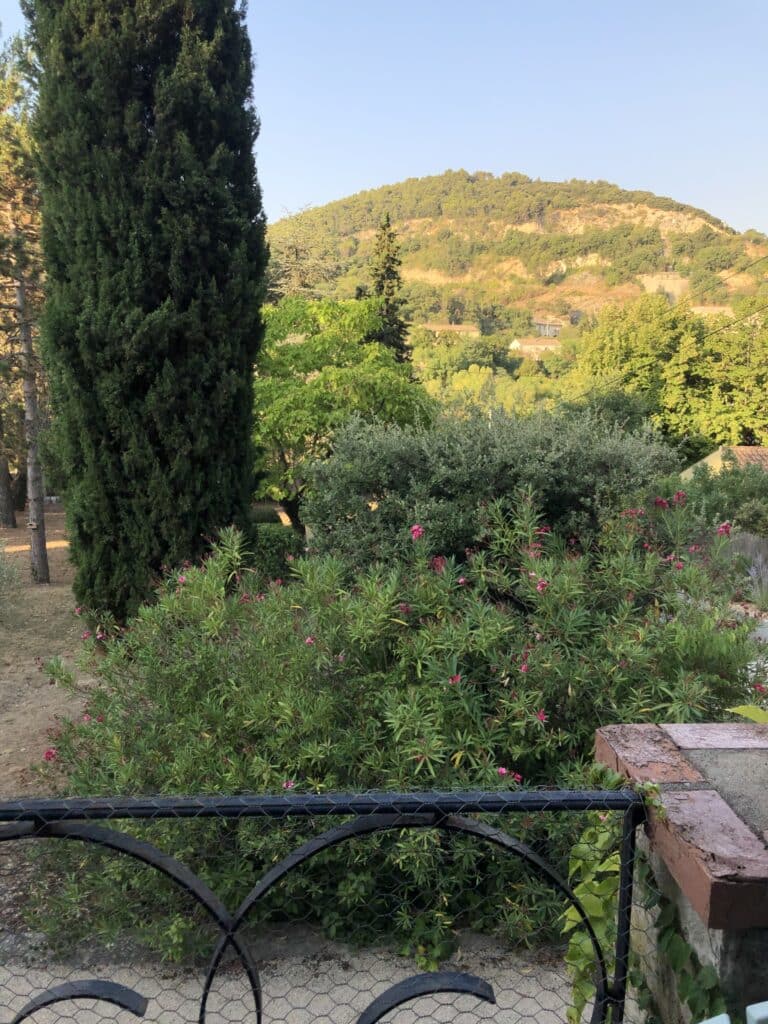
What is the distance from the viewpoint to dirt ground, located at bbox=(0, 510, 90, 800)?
4539mm

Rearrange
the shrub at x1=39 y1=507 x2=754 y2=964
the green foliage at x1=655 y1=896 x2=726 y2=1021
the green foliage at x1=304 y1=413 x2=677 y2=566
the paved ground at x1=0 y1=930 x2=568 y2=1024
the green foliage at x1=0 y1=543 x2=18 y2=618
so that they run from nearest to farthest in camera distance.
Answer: the green foliage at x1=655 y1=896 x2=726 y2=1021 → the paved ground at x1=0 y1=930 x2=568 y2=1024 → the shrub at x1=39 y1=507 x2=754 y2=964 → the green foliage at x1=304 y1=413 x2=677 y2=566 → the green foliage at x1=0 y1=543 x2=18 y2=618

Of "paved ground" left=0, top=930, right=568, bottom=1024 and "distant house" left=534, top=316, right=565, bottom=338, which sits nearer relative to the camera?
"paved ground" left=0, top=930, right=568, bottom=1024

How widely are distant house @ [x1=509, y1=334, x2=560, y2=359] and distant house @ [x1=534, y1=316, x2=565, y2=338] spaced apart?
114 inches

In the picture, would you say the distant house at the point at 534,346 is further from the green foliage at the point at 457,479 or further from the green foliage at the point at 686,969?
the green foliage at the point at 686,969

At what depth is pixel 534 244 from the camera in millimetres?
121250

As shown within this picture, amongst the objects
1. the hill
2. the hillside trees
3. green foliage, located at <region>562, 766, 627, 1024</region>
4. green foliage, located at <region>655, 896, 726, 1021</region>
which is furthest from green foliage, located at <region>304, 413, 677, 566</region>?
the hill

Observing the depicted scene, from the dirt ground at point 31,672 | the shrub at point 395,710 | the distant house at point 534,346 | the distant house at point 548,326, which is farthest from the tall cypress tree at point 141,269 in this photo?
the distant house at point 548,326

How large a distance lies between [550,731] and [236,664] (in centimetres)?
129

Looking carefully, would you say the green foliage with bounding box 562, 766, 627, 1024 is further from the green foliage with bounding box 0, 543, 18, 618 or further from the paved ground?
the green foliage with bounding box 0, 543, 18, 618

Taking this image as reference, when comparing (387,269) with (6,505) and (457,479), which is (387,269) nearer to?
(6,505)

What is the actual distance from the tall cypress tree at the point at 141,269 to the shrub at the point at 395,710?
3.63 metres

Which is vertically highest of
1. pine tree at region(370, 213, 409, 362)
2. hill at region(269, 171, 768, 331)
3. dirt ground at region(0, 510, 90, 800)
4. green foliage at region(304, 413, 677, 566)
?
hill at region(269, 171, 768, 331)

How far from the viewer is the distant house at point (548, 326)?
94.1 m

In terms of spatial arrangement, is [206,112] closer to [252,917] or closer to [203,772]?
[203,772]
